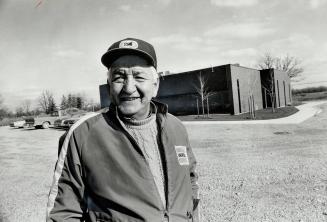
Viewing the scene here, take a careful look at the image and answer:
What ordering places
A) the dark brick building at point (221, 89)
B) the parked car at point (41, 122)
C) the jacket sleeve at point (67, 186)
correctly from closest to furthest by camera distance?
1. the jacket sleeve at point (67, 186)
2. the parked car at point (41, 122)
3. the dark brick building at point (221, 89)

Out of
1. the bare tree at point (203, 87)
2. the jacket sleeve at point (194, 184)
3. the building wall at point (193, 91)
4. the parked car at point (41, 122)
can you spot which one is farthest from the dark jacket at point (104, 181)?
the bare tree at point (203, 87)

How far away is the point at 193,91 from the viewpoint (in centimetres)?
2841

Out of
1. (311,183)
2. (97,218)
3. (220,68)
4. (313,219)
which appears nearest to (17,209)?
(97,218)

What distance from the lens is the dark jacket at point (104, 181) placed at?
1.47m

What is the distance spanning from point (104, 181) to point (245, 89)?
27.3 metres

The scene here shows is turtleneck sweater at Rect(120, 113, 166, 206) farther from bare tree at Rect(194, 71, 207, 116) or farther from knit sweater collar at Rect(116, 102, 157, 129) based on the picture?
bare tree at Rect(194, 71, 207, 116)

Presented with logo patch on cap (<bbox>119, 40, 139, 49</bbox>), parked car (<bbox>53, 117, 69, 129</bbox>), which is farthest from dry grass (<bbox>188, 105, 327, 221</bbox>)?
parked car (<bbox>53, 117, 69, 129</bbox>)

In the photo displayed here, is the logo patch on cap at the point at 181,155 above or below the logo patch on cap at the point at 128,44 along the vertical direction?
below

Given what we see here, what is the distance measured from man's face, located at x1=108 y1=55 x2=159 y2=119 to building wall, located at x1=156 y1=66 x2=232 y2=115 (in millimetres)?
23286

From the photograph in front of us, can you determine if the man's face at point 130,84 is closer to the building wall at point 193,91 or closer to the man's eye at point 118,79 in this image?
the man's eye at point 118,79

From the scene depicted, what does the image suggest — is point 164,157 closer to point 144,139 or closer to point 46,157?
point 144,139

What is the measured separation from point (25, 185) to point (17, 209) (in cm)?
160

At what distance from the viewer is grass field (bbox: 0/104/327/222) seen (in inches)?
157

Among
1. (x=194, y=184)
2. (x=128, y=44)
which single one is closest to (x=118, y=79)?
(x=128, y=44)
